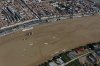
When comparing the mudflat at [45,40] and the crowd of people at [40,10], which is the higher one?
the crowd of people at [40,10]

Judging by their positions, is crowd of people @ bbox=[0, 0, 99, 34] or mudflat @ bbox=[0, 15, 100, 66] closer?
mudflat @ bbox=[0, 15, 100, 66]

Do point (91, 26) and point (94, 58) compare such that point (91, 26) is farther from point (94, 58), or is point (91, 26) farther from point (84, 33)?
point (94, 58)

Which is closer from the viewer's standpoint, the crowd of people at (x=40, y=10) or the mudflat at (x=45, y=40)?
the mudflat at (x=45, y=40)

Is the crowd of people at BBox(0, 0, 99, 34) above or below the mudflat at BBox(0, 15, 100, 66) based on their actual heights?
above

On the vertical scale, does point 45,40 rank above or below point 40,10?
below

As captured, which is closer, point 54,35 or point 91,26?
point 54,35

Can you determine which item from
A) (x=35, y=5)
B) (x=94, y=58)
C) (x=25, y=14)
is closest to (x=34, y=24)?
(x=25, y=14)

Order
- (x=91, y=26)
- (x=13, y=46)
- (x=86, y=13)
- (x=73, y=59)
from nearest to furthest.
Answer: (x=73, y=59), (x=13, y=46), (x=91, y=26), (x=86, y=13)

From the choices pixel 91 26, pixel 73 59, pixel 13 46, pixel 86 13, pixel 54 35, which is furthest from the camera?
pixel 86 13
